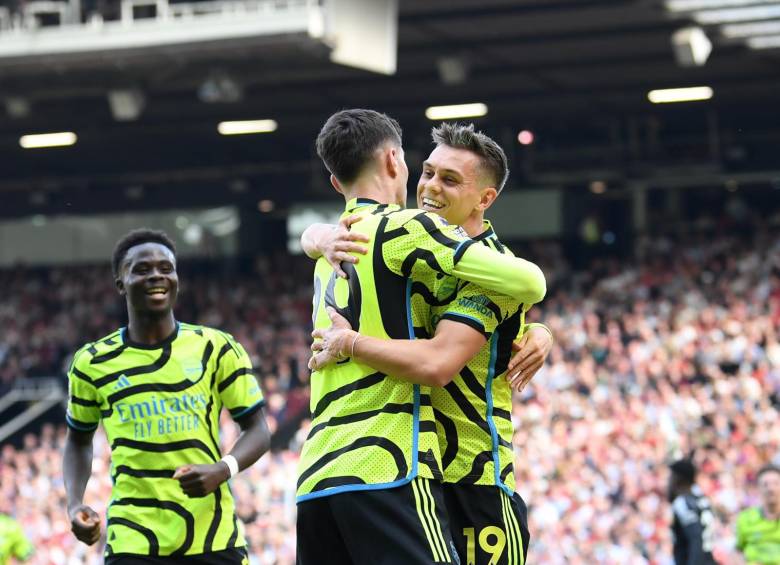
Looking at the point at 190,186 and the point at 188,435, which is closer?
the point at 188,435

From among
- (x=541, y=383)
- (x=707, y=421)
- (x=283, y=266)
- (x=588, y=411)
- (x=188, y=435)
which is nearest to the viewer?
(x=188, y=435)

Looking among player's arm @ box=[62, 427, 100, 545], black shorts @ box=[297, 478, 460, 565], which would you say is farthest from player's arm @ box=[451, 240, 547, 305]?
player's arm @ box=[62, 427, 100, 545]

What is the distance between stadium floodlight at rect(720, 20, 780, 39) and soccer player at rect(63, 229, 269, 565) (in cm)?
1654

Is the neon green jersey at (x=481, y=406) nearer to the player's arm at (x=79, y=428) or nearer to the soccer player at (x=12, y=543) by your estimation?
the player's arm at (x=79, y=428)

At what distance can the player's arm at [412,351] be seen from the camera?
4293 mm

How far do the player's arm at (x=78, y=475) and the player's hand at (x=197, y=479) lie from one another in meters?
0.44

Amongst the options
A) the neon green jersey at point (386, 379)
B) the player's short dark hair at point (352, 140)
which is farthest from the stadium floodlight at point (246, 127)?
the neon green jersey at point (386, 379)

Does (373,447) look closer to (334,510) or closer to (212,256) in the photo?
(334,510)

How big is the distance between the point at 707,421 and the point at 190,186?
17.5 metres

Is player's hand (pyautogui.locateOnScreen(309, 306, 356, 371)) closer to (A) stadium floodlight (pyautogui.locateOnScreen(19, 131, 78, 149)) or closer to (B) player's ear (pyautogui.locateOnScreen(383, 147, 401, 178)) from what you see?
(B) player's ear (pyautogui.locateOnScreen(383, 147, 401, 178))

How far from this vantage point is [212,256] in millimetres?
32594

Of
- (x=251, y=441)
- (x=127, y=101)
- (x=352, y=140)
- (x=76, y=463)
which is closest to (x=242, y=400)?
(x=251, y=441)

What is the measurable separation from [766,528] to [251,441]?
17.2ft

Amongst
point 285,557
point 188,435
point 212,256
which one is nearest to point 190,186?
point 212,256
